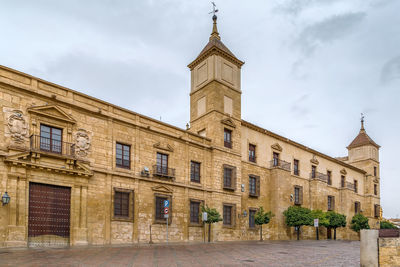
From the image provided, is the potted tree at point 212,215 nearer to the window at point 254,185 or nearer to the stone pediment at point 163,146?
the stone pediment at point 163,146

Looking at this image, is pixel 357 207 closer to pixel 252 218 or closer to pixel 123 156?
pixel 252 218

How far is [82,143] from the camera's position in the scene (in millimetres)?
19703

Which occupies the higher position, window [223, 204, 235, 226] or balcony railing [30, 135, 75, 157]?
balcony railing [30, 135, 75, 157]

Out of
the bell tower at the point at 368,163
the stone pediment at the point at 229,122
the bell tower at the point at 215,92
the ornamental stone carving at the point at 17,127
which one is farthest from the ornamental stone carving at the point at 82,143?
the bell tower at the point at 368,163

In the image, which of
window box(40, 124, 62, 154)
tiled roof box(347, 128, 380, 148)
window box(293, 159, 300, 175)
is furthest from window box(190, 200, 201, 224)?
tiled roof box(347, 128, 380, 148)

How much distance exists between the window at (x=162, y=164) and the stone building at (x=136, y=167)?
0.22ft

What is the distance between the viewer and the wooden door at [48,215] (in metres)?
17.3

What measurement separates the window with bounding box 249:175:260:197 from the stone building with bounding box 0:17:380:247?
145mm

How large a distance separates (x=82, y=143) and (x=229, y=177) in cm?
1256

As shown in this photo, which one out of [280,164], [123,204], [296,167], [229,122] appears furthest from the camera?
[296,167]

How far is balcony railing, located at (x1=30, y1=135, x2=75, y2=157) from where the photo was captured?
1770 cm

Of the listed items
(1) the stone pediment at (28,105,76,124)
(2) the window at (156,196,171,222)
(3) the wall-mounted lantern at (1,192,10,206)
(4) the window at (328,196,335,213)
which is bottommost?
(4) the window at (328,196,335,213)

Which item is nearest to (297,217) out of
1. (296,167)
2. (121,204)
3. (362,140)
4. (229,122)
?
(296,167)

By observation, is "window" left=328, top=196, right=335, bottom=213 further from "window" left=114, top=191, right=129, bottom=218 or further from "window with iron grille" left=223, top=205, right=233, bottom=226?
"window" left=114, top=191, right=129, bottom=218
